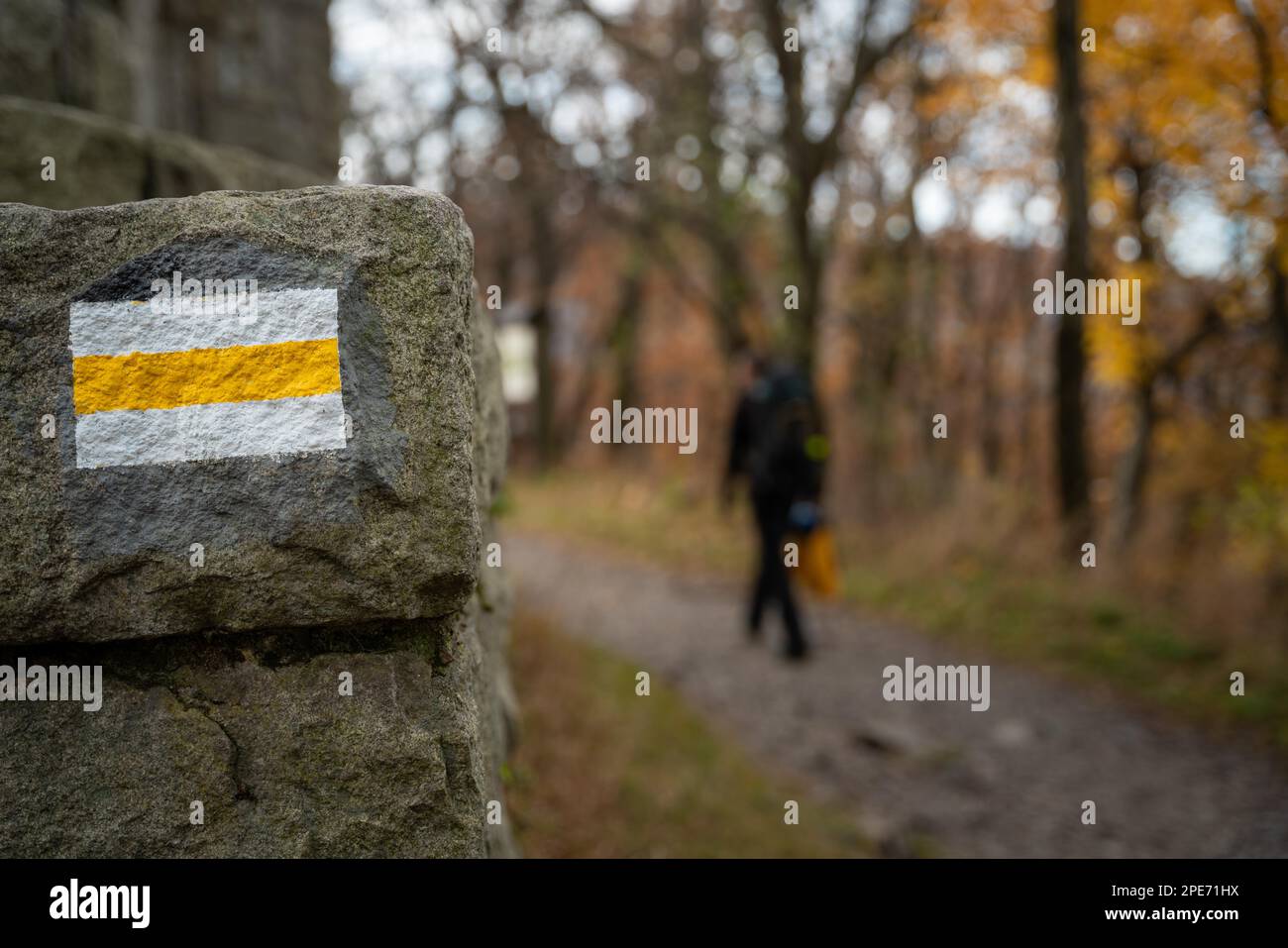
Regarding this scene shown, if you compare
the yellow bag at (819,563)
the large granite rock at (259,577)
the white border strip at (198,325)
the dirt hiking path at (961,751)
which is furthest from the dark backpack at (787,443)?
the white border strip at (198,325)

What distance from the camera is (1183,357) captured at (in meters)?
10.4

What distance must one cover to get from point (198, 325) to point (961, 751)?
4748mm

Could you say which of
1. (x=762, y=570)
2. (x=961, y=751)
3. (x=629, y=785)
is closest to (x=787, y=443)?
(x=762, y=570)

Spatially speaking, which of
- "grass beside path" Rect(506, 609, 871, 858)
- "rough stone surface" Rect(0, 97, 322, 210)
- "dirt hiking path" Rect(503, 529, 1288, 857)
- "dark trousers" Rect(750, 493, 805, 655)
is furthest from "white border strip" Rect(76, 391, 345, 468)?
"dark trousers" Rect(750, 493, 805, 655)

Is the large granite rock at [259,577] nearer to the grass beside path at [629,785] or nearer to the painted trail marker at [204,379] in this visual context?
the painted trail marker at [204,379]

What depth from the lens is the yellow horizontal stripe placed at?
6.61 feet

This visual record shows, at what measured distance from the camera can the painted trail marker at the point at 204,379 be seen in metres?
2.01

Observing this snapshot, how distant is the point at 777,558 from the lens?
6422mm

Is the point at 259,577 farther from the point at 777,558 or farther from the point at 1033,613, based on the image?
the point at 1033,613

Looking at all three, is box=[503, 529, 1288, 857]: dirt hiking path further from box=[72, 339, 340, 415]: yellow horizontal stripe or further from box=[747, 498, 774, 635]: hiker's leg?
box=[72, 339, 340, 415]: yellow horizontal stripe

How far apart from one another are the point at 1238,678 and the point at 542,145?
7.78 metres

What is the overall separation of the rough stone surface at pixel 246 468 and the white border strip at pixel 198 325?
0.10 feet
